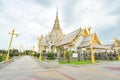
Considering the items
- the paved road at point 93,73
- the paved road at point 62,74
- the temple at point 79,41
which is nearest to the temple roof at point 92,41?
Answer: the temple at point 79,41

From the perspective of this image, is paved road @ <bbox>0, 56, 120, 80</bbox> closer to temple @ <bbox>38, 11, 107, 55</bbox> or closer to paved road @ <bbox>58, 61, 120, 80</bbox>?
paved road @ <bbox>58, 61, 120, 80</bbox>

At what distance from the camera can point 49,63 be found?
12453 millimetres

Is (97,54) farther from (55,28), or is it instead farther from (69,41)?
(55,28)

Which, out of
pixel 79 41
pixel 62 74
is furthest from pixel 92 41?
pixel 62 74

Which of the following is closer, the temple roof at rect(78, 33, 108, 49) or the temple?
the temple roof at rect(78, 33, 108, 49)

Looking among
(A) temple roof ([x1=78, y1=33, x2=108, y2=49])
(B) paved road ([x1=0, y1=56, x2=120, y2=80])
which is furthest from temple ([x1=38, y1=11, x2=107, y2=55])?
(B) paved road ([x1=0, y1=56, x2=120, y2=80])

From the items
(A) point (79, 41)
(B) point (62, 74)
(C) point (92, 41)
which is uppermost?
(A) point (79, 41)

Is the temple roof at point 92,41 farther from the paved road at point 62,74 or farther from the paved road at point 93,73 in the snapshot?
the paved road at point 62,74

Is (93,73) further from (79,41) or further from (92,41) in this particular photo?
(79,41)

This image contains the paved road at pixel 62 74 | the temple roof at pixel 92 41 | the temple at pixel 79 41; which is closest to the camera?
the paved road at pixel 62 74

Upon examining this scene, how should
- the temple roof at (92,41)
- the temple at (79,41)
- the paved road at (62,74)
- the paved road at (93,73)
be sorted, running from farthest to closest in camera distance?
the temple at (79,41), the temple roof at (92,41), the paved road at (93,73), the paved road at (62,74)

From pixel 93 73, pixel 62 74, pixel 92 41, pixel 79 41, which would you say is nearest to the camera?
pixel 62 74

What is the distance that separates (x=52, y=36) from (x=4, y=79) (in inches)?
1668

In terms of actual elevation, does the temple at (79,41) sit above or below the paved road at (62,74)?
above
